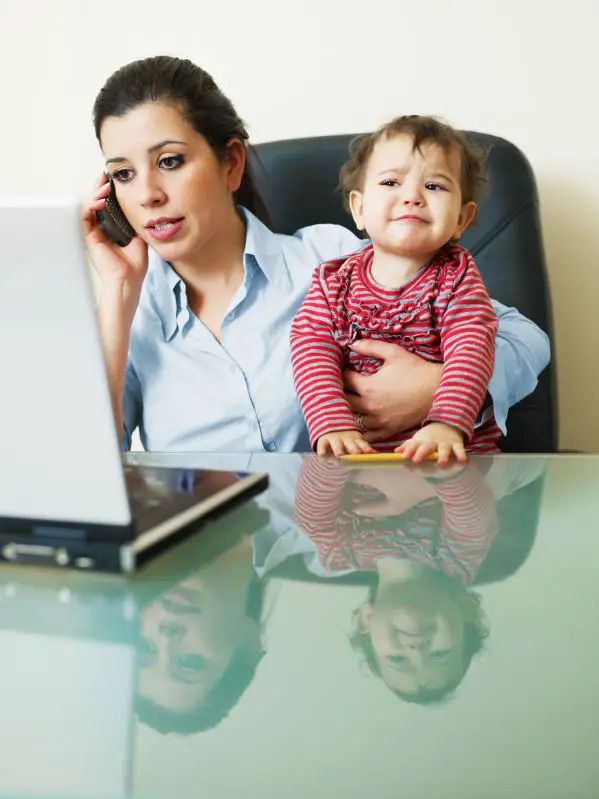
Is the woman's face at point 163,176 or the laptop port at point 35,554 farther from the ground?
A: the woman's face at point 163,176

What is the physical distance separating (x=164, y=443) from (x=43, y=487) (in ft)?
2.64

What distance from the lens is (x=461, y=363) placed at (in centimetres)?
107

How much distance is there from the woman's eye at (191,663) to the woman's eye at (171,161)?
3.25ft

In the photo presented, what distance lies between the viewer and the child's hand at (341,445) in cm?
101

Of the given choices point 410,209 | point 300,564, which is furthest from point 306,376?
point 300,564

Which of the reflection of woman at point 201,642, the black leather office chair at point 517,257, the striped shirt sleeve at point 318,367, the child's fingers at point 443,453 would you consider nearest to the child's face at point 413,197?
the striped shirt sleeve at point 318,367

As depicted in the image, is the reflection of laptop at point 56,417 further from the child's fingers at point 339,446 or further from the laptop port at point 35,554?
the child's fingers at point 339,446

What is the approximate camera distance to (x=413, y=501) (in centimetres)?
72

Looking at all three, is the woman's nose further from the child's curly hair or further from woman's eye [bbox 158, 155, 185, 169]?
the child's curly hair

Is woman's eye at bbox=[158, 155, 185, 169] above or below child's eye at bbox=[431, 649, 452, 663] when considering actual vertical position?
above

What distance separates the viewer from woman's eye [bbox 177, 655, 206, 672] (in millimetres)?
410

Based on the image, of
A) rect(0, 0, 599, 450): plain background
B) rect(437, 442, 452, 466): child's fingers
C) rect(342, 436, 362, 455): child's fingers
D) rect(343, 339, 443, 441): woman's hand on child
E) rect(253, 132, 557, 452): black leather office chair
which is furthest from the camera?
rect(0, 0, 599, 450): plain background

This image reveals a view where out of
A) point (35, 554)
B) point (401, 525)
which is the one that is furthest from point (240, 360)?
point (35, 554)

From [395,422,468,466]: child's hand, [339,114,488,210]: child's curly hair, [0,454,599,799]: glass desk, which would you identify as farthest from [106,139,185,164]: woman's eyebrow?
[0,454,599,799]: glass desk
